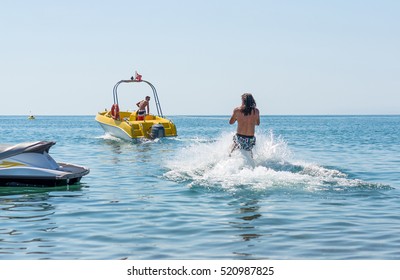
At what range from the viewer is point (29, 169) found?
12500 millimetres

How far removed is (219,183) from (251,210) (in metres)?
2.87

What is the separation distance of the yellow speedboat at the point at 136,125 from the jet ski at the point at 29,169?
51.9ft

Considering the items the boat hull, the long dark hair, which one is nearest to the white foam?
the long dark hair

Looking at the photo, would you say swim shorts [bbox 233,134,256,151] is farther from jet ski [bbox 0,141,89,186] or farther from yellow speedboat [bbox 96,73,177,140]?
yellow speedboat [bbox 96,73,177,140]

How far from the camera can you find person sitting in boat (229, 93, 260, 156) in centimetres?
1412

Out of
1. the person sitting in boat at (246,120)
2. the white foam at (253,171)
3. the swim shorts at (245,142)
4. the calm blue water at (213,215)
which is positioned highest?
the person sitting in boat at (246,120)

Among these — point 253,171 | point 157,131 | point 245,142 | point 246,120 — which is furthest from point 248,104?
point 157,131

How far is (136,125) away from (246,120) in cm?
1572

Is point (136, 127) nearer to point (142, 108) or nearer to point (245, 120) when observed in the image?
point (142, 108)

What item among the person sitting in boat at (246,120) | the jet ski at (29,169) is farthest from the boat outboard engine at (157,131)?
the jet ski at (29,169)

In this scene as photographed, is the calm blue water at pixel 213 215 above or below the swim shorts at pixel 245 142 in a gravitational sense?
below

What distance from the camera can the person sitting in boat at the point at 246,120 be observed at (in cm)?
1412

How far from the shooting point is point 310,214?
9461mm

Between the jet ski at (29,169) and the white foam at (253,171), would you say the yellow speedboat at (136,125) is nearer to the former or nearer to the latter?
the white foam at (253,171)
